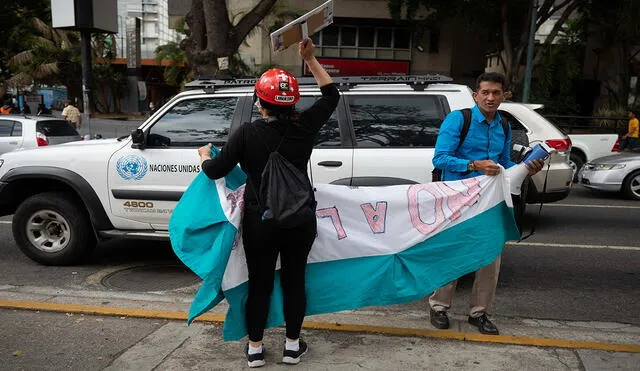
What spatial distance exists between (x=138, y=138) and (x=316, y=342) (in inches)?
104

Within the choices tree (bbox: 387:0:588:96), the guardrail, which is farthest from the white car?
tree (bbox: 387:0:588:96)

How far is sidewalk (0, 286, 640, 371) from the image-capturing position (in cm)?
356

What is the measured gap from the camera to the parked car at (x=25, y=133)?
39.7 feet

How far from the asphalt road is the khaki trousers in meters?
0.62

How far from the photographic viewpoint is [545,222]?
28.2 feet

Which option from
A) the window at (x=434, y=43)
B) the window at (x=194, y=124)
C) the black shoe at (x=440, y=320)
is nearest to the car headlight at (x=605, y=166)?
the black shoe at (x=440, y=320)

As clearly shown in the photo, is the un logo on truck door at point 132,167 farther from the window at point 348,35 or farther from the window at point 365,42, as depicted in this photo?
the window at point 348,35

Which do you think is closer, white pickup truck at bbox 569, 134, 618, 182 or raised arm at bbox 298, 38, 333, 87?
raised arm at bbox 298, 38, 333, 87

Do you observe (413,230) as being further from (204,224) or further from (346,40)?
(346,40)

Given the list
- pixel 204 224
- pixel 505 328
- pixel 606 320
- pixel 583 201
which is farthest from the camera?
pixel 583 201

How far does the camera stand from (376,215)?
154 inches

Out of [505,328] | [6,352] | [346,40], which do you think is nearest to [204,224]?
[6,352]

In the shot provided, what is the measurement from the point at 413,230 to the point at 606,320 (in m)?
1.95

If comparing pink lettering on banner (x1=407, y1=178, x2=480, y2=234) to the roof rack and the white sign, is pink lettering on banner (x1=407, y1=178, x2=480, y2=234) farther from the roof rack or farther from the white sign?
the roof rack
